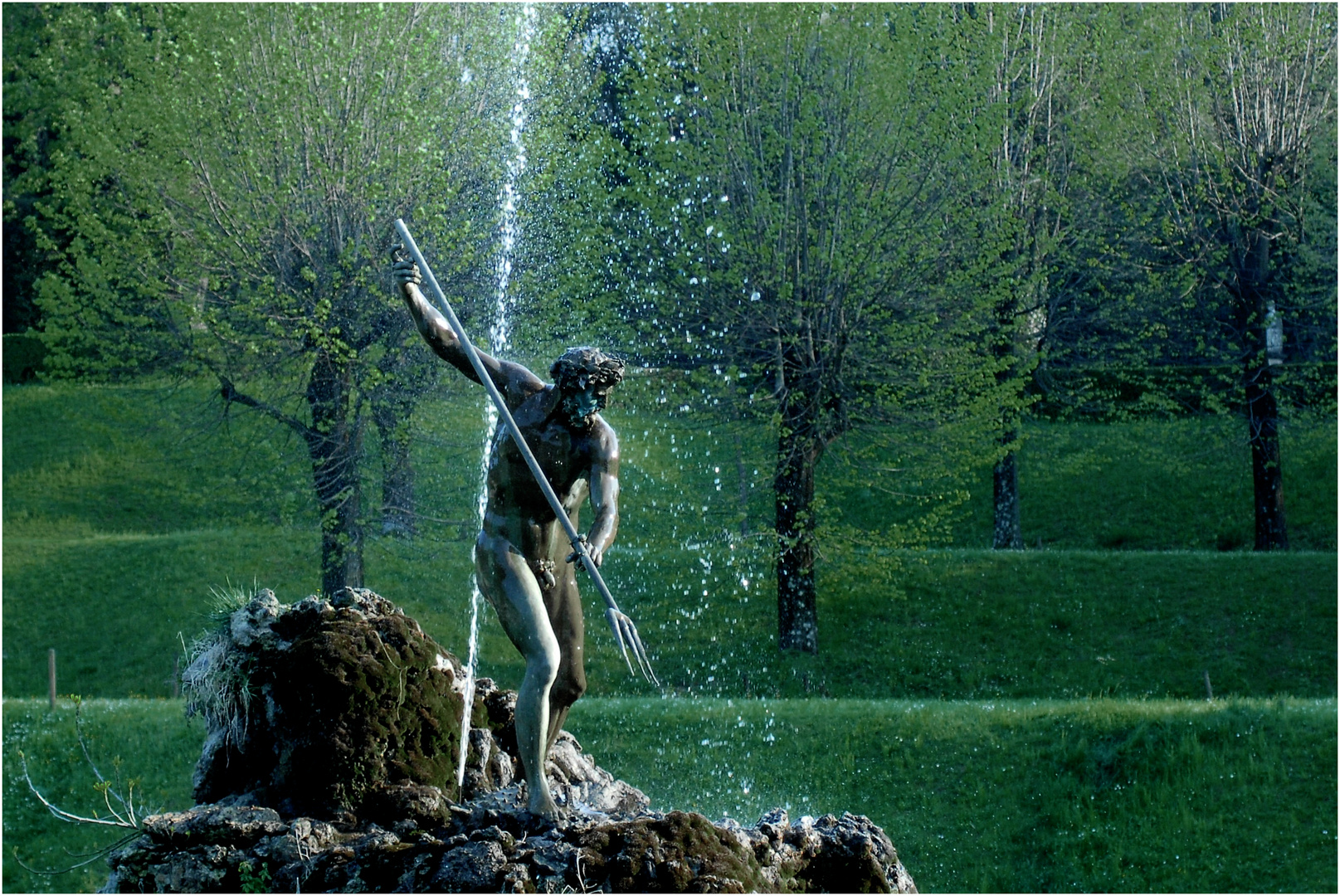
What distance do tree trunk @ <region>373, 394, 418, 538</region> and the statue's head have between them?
826 cm

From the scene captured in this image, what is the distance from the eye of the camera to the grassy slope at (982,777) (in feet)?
33.2

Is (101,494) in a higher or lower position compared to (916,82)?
lower

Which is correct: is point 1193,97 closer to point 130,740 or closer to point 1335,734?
point 1335,734

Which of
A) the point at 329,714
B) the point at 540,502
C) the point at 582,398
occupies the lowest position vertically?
the point at 329,714

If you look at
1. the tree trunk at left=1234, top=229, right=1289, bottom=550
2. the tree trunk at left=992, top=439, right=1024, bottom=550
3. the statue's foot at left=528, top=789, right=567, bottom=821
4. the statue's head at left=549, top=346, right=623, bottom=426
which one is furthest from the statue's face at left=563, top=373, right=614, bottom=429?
the tree trunk at left=1234, top=229, right=1289, bottom=550

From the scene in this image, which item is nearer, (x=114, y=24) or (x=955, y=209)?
(x=955, y=209)

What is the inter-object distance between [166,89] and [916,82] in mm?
7665

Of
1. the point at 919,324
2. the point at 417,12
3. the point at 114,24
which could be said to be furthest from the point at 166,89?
the point at 919,324

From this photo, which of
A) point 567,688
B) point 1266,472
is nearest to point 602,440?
point 567,688

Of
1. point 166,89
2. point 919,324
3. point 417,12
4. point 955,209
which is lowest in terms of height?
point 919,324

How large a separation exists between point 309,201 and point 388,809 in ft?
31.5

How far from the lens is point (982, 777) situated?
10.9m

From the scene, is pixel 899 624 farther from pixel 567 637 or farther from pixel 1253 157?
pixel 567 637

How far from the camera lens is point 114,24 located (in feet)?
61.8
